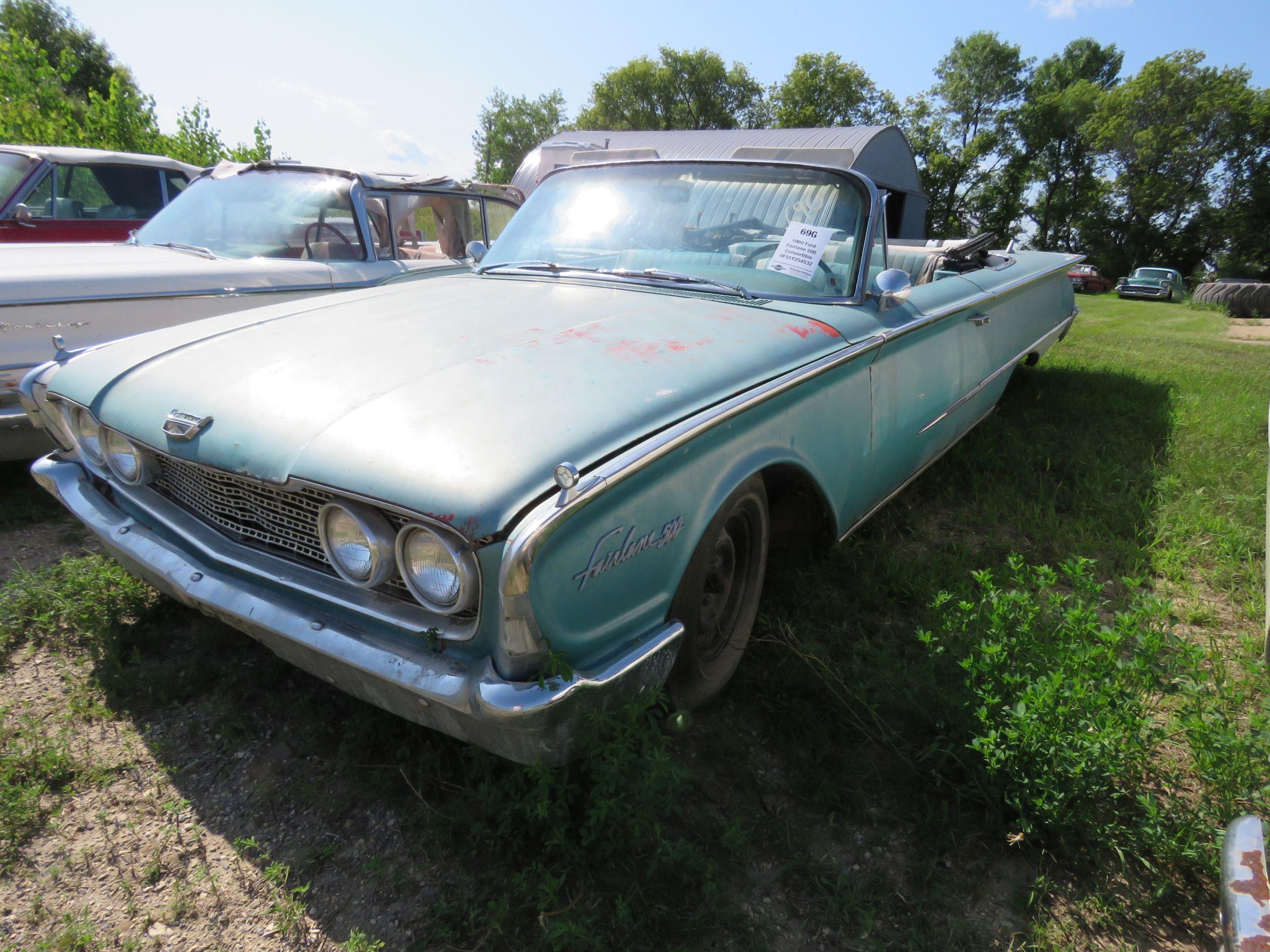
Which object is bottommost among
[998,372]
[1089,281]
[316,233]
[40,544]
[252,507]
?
[1089,281]

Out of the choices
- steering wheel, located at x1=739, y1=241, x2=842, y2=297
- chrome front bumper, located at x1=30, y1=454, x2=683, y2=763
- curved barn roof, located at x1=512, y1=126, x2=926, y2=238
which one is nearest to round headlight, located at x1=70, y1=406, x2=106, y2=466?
chrome front bumper, located at x1=30, y1=454, x2=683, y2=763

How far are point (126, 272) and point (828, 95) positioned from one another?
37.0 meters

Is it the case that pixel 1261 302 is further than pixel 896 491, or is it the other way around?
pixel 1261 302

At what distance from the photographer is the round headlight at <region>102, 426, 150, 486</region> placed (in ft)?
6.46

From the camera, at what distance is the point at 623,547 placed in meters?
1.52

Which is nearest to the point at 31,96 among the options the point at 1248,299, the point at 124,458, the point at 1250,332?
the point at 124,458

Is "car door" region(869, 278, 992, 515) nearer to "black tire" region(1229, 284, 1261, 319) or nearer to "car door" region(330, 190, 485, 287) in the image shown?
"car door" region(330, 190, 485, 287)

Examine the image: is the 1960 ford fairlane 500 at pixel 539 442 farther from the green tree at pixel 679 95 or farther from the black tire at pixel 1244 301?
the green tree at pixel 679 95

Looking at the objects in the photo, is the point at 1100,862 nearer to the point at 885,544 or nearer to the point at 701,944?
the point at 701,944

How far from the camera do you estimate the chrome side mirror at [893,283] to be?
2.57 metres

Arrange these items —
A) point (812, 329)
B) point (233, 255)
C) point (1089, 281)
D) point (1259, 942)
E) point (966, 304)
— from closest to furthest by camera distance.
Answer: point (1259, 942) → point (812, 329) → point (966, 304) → point (233, 255) → point (1089, 281)

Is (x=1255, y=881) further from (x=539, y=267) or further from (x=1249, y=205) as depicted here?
(x=1249, y=205)

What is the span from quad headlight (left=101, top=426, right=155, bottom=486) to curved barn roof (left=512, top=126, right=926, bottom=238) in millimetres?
11127

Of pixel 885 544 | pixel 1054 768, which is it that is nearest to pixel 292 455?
pixel 1054 768
